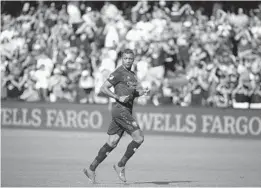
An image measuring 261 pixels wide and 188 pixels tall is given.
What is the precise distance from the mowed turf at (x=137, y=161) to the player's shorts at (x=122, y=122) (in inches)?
32.0

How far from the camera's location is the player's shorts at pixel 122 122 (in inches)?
399

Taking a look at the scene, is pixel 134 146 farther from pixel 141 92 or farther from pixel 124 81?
pixel 124 81

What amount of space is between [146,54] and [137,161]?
7815mm

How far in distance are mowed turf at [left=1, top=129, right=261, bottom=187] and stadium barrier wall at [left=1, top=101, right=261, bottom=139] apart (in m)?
0.47

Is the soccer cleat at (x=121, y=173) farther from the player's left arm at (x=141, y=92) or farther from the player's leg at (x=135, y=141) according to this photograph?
the player's left arm at (x=141, y=92)

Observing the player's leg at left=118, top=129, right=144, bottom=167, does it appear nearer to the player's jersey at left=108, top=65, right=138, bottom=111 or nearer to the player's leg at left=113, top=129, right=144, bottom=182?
the player's leg at left=113, top=129, right=144, bottom=182

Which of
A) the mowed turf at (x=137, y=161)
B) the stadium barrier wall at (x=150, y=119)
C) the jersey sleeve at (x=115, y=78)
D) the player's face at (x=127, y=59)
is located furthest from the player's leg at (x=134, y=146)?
the stadium barrier wall at (x=150, y=119)

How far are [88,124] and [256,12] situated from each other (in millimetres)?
6971

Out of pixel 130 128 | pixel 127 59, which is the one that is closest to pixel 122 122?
pixel 130 128

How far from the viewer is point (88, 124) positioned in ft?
70.8

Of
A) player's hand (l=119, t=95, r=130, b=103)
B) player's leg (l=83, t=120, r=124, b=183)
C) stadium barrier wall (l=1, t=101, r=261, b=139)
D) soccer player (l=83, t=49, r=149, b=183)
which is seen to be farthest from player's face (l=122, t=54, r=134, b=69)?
stadium barrier wall (l=1, t=101, r=261, b=139)

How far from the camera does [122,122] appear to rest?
33.4ft

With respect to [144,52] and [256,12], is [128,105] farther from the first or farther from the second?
[256,12]

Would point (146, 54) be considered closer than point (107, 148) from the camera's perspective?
No
